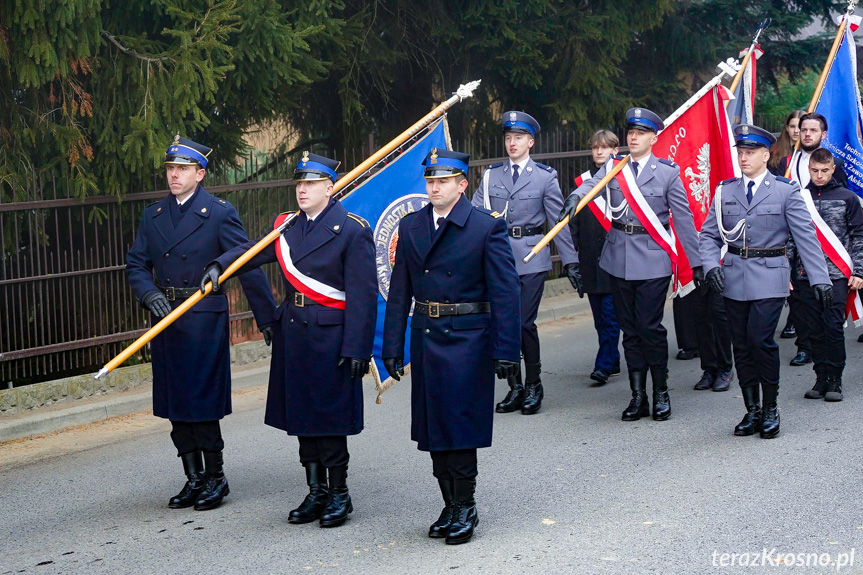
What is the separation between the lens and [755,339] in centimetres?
764

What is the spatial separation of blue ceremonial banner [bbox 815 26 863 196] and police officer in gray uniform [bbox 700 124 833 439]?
10.4 feet

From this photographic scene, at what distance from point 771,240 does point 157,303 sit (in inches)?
155

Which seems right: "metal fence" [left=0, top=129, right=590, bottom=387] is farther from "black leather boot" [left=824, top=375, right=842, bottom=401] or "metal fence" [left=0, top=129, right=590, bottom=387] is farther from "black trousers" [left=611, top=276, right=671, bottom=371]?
"black leather boot" [left=824, top=375, right=842, bottom=401]

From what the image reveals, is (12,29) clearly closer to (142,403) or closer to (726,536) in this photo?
(142,403)

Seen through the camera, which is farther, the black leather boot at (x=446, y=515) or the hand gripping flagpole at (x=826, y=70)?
the hand gripping flagpole at (x=826, y=70)

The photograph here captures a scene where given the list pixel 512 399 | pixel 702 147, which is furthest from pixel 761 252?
pixel 512 399

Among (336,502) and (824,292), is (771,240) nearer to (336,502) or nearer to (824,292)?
(824,292)

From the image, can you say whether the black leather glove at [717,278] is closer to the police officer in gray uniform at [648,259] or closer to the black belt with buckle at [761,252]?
the black belt with buckle at [761,252]

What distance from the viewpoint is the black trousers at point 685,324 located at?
1030cm

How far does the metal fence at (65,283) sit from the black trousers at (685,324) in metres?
4.06

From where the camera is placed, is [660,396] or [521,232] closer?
[660,396]

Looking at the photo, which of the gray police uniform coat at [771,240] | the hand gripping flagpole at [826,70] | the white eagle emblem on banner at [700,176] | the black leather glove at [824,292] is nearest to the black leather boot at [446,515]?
the gray police uniform coat at [771,240]

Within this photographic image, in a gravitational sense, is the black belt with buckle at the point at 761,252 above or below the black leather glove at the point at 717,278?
above

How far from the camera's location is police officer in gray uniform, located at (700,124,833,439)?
7.62 metres
